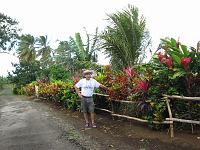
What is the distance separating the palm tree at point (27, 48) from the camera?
1736 inches

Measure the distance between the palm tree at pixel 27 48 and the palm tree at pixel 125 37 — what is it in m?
30.1

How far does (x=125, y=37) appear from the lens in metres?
14.4

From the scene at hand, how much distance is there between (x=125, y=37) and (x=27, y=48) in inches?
1286

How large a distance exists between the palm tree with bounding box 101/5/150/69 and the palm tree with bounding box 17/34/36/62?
30.1 metres

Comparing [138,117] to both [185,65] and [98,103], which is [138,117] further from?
[98,103]

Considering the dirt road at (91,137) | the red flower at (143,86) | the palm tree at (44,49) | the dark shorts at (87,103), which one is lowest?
the dirt road at (91,137)

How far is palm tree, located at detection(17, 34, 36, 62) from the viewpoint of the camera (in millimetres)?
44094

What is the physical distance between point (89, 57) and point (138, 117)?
39.5 feet

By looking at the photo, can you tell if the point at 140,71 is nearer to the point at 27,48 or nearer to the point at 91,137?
the point at 91,137

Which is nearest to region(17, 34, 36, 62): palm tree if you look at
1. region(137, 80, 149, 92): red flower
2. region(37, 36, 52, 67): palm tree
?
region(37, 36, 52, 67): palm tree

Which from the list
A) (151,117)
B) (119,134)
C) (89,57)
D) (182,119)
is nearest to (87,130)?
(119,134)

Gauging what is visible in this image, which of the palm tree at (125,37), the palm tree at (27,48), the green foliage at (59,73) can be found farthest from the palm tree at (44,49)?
the palm tree at (125,37)

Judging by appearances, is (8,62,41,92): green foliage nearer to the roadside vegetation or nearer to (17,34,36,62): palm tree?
(17,34,36,62): palm tree

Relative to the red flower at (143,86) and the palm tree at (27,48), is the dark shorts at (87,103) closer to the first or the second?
the red flower at (143,86)
